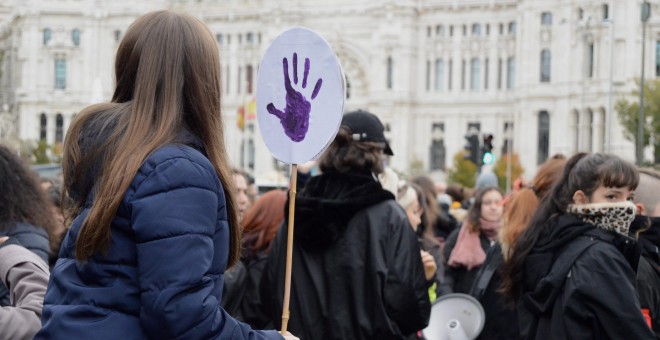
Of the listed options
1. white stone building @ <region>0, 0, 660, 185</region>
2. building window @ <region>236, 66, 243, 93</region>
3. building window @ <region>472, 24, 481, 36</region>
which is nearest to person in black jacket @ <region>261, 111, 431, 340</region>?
white stone building @ <region>0, 0, 660, 185</region>

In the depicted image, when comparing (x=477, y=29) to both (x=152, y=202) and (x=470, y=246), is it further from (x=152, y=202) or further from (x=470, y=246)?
(x=152, y=202)

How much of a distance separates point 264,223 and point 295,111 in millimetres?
3018

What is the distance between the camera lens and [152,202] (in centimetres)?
291

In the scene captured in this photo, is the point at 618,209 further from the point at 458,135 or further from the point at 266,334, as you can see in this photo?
the point at 458,135

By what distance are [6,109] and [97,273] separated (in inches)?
2109

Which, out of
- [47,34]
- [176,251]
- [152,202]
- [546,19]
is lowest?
[176,251]

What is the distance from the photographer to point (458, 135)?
5103 cm

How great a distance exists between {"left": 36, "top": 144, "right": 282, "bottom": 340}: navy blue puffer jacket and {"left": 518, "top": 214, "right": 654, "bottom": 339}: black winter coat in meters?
2.10

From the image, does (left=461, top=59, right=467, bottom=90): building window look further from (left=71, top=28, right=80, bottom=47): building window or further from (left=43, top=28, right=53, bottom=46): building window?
(left=43, top=28, right=53, bottom=46): building window

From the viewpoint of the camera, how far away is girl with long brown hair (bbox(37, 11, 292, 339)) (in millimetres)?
2891

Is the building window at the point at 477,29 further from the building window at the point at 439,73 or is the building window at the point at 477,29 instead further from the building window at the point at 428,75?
the building window at the point at 428,75

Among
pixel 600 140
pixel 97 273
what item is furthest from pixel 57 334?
pixel 600 140

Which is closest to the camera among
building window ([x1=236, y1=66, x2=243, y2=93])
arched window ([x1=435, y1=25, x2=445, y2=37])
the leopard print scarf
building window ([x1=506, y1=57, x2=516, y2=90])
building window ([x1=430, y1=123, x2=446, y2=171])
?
the leopard print scarf

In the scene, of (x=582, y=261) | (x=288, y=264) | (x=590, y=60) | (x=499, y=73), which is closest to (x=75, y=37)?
(x=499, y=73)
